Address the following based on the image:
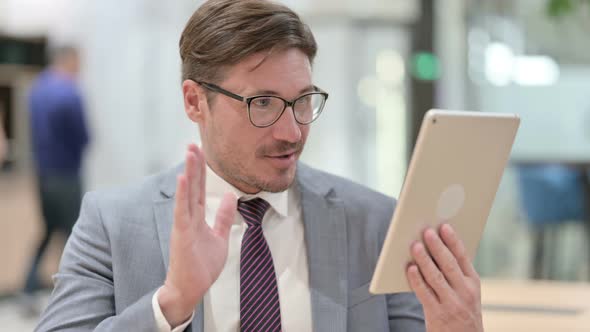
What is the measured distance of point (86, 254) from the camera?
5.63 feet

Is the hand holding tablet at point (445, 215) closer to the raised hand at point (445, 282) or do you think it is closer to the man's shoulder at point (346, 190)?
the raised hand at point (445, 282)

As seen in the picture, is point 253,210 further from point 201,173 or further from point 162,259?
point 201,173

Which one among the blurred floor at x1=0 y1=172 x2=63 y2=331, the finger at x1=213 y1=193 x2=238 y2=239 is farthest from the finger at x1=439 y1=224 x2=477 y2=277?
the blurred floor at x1=0 y1=172 x2=63 y2=331

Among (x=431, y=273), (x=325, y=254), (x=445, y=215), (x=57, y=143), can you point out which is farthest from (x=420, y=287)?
(x=57, y=143)

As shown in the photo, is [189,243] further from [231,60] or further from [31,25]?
[31,25]

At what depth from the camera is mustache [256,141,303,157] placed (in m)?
1.70

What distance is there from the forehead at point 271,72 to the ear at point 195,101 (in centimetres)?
12

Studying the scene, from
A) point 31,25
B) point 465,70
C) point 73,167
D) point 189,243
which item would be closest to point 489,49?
point 465,70

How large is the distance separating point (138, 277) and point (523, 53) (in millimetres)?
3961

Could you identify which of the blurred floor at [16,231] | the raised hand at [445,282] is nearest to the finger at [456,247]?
the raised hand at [445,282]

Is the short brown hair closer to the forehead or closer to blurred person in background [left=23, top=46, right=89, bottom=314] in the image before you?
the forehead

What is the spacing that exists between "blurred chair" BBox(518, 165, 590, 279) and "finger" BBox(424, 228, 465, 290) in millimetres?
3669

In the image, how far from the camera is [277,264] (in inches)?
70.9

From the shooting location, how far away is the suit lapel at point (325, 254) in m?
1.73
